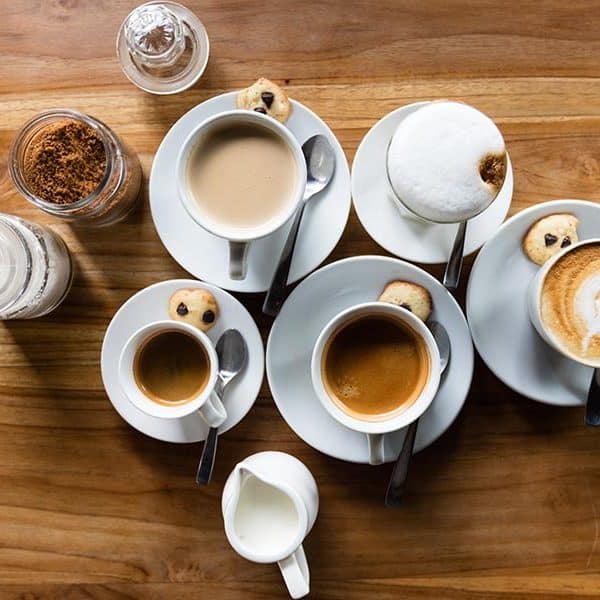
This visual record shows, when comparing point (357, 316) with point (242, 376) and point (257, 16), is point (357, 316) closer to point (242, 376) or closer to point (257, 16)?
point (242, 376)

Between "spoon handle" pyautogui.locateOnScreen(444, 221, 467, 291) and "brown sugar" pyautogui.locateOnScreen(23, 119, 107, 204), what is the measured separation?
2.09 feet

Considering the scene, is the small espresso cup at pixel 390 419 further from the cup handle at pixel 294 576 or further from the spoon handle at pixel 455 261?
the cup handle at pixel 294 576

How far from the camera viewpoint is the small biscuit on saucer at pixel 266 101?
3.74 feet

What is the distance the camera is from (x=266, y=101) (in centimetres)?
114

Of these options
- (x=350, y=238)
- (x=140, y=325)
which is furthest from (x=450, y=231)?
(x=140, y=325)

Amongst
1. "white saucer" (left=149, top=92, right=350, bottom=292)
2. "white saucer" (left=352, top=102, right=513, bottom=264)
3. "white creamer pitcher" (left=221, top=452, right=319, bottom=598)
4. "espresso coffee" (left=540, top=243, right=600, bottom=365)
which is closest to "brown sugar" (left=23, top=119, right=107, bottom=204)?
"white saucer" (left=149, top=92, right=350, bottom=292)

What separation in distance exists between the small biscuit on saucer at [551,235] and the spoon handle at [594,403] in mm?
235

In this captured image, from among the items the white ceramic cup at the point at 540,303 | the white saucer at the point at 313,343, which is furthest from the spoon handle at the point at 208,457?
the white ceramic cup at the point at 540,303

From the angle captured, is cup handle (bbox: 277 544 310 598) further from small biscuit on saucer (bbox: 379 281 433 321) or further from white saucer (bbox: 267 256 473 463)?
small biscuit on saucer (bbox: 379 281 433 321)

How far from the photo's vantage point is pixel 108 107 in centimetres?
126

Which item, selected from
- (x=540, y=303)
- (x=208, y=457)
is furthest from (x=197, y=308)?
(x=540, y=303)

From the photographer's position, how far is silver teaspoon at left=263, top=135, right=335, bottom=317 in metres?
1.15

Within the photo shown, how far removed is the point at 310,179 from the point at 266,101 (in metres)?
0.16

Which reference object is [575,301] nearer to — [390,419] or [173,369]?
[390,419]
